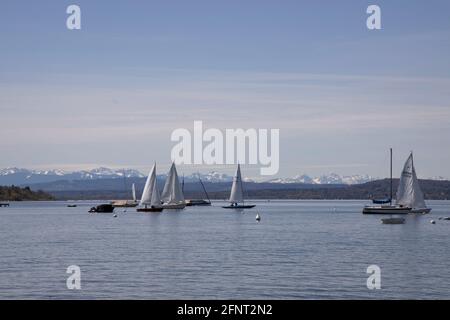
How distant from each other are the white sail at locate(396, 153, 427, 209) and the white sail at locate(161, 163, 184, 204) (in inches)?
1987

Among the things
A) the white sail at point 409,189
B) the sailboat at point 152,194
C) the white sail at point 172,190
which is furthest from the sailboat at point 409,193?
the sailboat at point 152,194

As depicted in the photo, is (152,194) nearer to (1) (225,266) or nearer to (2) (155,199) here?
(2) (155,199)

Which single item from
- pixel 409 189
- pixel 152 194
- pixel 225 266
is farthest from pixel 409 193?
pixel 225 266

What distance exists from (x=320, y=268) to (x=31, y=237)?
50.8 metres

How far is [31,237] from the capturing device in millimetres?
97000

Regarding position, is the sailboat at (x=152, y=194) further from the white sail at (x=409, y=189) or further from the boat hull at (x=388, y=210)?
the white sail at (x=409, y=189)

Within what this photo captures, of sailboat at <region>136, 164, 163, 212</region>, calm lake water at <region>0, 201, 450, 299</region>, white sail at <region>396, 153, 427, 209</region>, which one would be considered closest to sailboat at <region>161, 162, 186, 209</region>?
sailboat at <region>136, 164, 163, 212</region>

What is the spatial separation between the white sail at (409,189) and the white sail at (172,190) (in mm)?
50461

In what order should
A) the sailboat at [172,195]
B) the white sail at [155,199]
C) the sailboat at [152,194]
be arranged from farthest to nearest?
the sailboat at [172,195] → the white sail at [155,199] → the sailboat at [152,194]

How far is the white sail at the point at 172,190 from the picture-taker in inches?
6855
